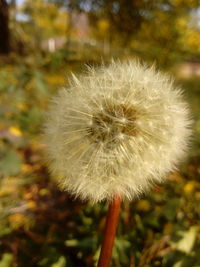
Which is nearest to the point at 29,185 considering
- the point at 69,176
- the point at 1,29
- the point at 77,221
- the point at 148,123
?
the point at 77,221

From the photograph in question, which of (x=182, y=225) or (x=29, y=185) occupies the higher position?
(x=182, y=225)

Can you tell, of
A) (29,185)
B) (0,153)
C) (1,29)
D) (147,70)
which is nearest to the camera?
(147,70)

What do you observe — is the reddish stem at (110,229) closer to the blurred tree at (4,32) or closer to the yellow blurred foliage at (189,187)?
the yellow blurred foliage at (189,187)

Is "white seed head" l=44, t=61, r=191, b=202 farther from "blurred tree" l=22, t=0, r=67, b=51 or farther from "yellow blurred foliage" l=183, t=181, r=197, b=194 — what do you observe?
"blurred tree" l=22, t=0, r=67, b=51

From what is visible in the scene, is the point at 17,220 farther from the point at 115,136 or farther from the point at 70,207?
the point at 115,136

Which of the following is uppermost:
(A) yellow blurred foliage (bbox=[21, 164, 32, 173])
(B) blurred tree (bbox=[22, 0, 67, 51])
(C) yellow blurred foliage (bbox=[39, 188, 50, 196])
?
(B) blurred tree (bbox=[22, 0, 67, 51])

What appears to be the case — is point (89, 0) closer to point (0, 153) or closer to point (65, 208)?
point (0, 153)

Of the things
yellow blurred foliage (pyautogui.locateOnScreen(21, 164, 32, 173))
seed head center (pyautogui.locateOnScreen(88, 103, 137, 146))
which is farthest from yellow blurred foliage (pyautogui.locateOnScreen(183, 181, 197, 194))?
yellow blurred foliage (pyautogui.locateOnScreen(21, 164, 32, 173))
